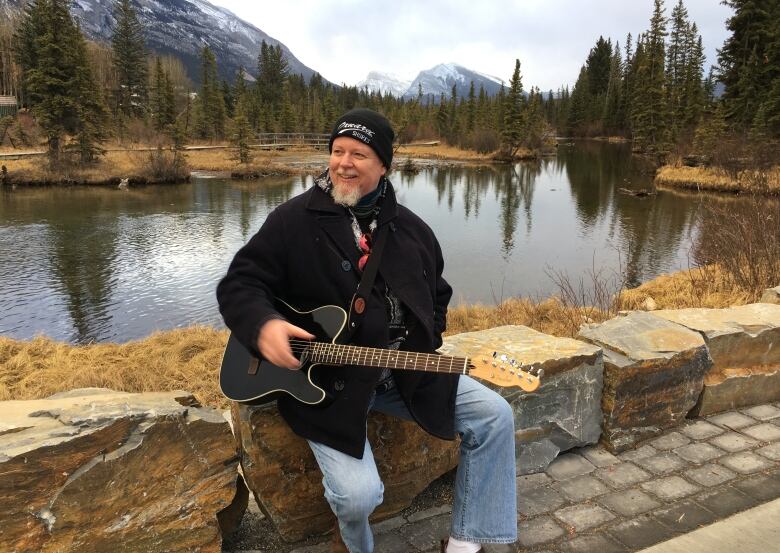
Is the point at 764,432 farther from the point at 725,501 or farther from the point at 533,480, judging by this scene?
the point at 533,480

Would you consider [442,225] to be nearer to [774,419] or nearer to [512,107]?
[774,419]

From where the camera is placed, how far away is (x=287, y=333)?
2.02 meters

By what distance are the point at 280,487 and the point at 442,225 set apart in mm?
16125

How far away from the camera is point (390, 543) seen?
2.44 meters

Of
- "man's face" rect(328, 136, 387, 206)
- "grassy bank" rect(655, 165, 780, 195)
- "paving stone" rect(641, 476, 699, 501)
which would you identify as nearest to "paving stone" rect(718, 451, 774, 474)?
"paving stone" rect(641, 476, 699, 501)

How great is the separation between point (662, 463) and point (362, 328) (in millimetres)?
2005

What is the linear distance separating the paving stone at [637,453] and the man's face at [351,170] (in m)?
2.12

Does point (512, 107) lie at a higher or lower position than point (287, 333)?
higher

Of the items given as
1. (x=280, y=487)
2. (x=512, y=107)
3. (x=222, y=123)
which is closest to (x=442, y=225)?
(x=280, y=487)

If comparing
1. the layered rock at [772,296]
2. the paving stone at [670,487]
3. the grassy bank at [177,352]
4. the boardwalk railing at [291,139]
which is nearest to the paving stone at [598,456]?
the paving stone at [670,487]

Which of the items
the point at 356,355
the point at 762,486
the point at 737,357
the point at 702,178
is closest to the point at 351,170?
the point at 356,355

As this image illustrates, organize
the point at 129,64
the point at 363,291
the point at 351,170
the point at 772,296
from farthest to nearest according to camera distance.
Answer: the point at 129,64
the point at 772,296
the point at 351,170
the point at 363,291

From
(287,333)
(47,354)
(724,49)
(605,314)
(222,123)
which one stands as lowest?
(47,354)

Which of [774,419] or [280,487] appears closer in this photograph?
[280,487]
